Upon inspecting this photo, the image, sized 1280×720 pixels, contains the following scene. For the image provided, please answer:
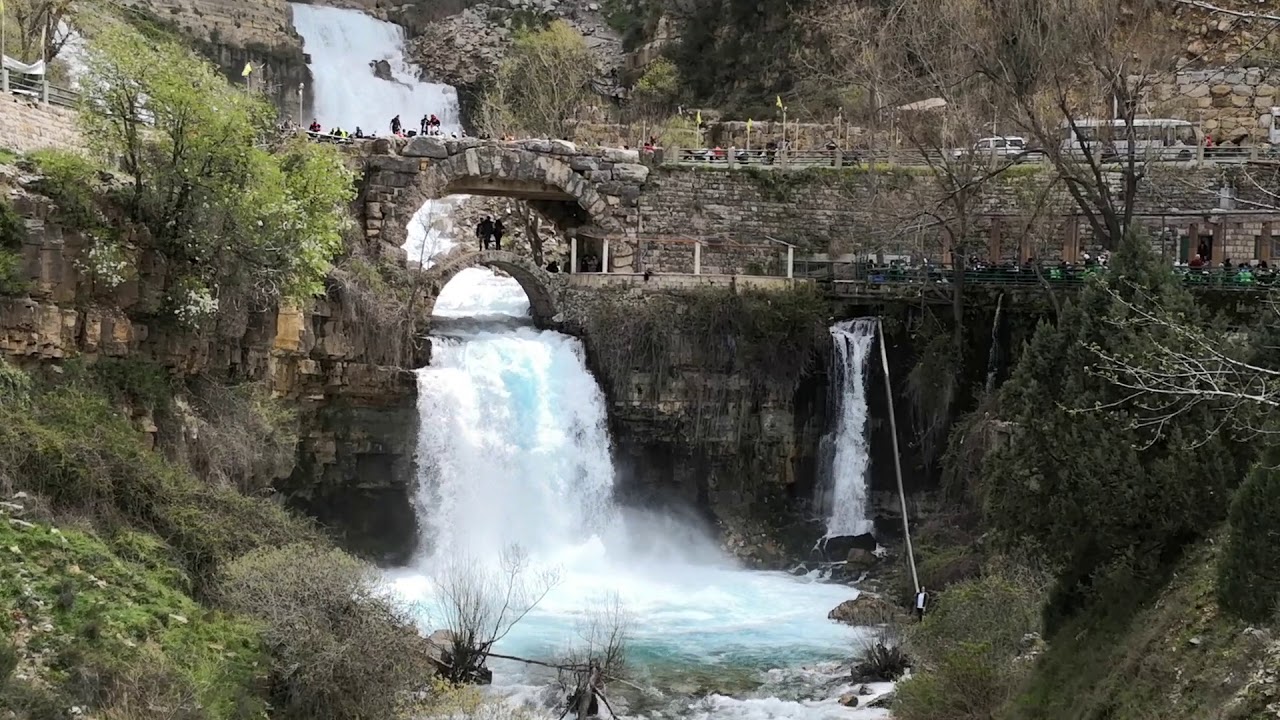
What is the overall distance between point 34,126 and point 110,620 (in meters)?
10.2

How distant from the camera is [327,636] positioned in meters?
16.1

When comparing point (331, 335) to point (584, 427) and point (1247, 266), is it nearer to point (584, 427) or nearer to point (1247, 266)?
point (584, 427)

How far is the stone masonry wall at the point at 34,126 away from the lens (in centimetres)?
2116

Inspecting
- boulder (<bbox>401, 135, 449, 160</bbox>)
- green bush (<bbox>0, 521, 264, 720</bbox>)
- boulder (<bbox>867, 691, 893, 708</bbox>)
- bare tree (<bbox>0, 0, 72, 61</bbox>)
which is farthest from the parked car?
bare tree (<bbox>0, 0, 72, 61</bbox>)

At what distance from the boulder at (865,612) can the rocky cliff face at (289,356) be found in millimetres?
8747

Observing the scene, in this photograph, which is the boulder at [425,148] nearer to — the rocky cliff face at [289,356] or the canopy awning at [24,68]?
the rocky cliff face at [289,356]

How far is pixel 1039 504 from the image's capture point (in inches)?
598

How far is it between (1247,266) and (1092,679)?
50.3ft

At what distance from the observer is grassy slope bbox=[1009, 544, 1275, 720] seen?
11.8 meters

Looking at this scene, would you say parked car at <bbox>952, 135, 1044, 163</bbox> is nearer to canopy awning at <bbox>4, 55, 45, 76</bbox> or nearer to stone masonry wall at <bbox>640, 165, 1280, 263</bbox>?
stone masonry wall at <bbox>640, 165, 1280, 263</bbox>

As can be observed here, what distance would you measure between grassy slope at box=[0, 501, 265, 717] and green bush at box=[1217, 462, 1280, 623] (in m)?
10.7

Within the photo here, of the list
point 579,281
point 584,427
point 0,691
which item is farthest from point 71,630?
point 579,281

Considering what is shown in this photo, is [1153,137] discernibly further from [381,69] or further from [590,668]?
[381,69]

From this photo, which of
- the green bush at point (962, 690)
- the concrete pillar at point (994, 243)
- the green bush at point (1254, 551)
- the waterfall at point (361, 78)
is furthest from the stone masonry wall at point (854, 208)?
the green bush at point (1254, 551)
